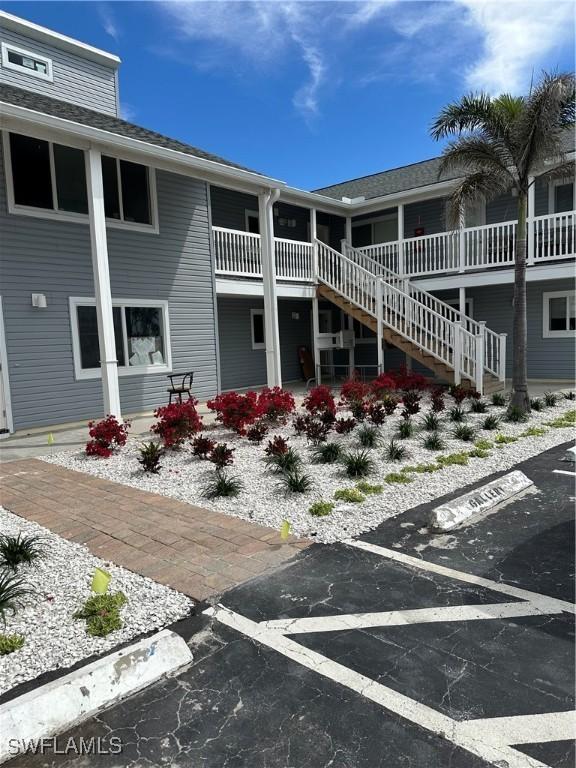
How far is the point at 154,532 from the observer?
4262 mm

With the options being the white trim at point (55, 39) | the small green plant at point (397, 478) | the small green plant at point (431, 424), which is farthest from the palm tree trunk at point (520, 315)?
the white trim at point (55, 39)

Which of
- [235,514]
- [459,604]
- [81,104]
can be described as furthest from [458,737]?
[81,104]

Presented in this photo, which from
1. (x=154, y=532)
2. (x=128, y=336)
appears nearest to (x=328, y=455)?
(x=154, y=532)

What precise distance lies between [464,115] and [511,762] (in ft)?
32.0

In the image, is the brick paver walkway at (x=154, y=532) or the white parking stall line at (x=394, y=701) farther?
the brick paver walkway at (x=154, y=532)

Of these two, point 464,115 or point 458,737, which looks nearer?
point 458,737

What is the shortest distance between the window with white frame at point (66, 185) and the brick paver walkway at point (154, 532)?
544cm

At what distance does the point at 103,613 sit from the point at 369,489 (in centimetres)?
302

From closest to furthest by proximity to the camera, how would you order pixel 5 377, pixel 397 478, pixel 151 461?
pixel 397 478 → pixel 151 461 → pixel 5 377

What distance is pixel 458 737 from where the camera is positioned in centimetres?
202

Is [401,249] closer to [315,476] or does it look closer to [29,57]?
[29,57]

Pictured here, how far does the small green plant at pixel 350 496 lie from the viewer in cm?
494

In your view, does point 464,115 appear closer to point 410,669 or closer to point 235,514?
point 235,514

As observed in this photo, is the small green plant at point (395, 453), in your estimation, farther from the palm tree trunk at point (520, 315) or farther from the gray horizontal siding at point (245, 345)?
the gray horizontal siding at point (245, 345)
